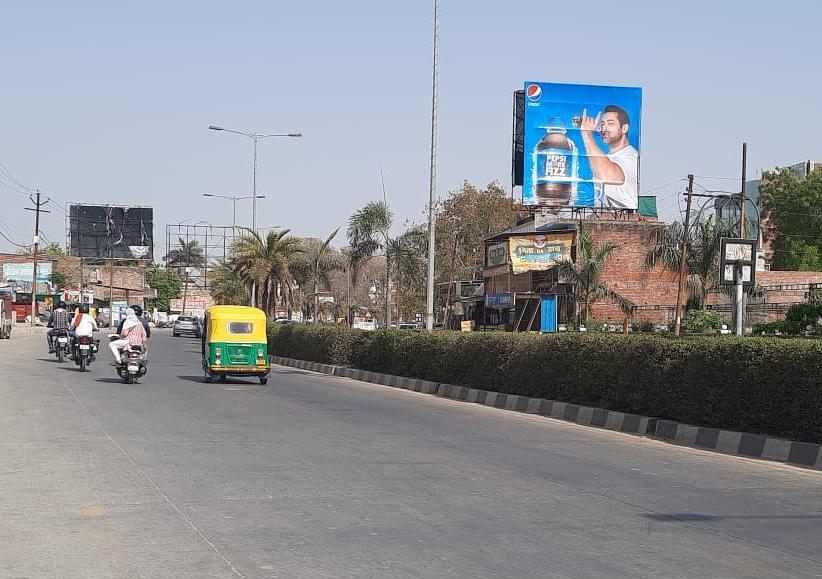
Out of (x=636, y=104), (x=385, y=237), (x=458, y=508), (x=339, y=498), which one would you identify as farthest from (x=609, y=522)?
(x=385, y=237)

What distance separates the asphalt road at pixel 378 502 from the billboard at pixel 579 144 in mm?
36214

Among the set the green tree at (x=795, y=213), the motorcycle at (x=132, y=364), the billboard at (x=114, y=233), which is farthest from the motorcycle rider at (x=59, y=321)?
the billboard at (x=114, y=233)

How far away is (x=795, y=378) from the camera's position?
13477 millimetres

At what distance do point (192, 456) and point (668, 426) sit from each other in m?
7.63

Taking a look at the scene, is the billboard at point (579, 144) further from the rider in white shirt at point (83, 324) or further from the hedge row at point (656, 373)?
the rider in white shirt at point (83, 324)

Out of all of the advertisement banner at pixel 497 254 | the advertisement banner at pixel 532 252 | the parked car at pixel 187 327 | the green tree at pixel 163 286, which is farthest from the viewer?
the green tree at pixel 163 286

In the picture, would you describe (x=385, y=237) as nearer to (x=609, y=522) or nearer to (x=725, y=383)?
(x=725, y=383)

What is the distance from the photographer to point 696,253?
54219 mm

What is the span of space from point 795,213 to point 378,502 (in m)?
73.5

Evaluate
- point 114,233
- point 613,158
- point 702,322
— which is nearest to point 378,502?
point 702,322

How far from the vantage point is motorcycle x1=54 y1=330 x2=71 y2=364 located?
112ft

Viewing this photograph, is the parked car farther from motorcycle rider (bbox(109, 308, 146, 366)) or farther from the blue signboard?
motorcycle rider (bbox(109, 308, 146, 366))

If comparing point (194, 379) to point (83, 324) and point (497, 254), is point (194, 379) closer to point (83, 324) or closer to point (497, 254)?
point (83, 324)

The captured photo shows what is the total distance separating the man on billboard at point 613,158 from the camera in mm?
52688
